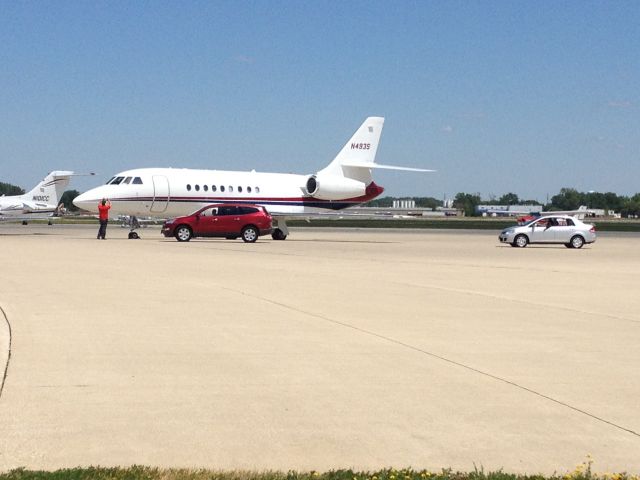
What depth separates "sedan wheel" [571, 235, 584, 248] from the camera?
4088 centimetres

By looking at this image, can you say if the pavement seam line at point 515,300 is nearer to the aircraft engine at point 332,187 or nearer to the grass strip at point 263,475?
the grass strip at point 263,475

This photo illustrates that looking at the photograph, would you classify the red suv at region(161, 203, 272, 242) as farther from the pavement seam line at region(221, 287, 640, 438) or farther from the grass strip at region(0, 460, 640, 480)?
the grass strip at region(0, 460, 640, 480)

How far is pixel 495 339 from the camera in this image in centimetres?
1141

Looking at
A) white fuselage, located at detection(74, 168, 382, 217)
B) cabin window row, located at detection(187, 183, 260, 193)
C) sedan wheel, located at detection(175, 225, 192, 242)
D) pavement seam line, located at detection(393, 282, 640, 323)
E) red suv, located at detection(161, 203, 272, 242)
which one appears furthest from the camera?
cabin window row, located at detection(187, 183, 260, 193)

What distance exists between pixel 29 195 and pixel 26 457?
66235 mm

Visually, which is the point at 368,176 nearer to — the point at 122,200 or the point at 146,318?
the point at 122,200

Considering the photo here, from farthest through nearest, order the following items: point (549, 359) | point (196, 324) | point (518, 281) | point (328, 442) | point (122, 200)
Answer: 1. point (122, 200)
2. point (518, 281)
3. point (196, 324)
4. point (549, 359)
5. point (328, 442)


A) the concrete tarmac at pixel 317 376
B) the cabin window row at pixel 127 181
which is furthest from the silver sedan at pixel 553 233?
the concrete tarmac at pixel 317 376

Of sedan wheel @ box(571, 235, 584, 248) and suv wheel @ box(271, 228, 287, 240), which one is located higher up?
sedan wheel @ box(571, 235, 584, 248)

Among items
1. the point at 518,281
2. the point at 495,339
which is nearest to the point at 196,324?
the point at 495,339

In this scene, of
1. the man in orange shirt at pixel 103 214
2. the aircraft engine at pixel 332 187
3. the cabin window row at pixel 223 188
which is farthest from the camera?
the aircraft engine at pixel 332 187

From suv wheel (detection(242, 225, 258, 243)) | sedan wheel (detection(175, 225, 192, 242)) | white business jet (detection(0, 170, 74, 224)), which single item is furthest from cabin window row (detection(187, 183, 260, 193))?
white business jet (detection(0, 170, 74, 224))

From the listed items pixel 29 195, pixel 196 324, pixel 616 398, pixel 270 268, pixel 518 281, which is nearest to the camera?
pixel 616 398

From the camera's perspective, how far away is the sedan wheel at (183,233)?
3938 centimetres
